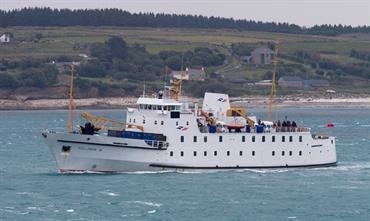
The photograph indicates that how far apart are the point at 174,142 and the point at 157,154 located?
1030 mm

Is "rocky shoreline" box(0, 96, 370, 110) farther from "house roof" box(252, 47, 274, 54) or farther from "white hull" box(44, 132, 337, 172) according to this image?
"white hull" box(44, 132, 337, 172)

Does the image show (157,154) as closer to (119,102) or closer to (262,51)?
(119,102)

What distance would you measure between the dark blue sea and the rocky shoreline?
79.0 m

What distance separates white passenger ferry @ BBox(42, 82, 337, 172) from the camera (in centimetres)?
7025

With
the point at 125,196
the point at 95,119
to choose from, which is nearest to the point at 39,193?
the point at 125,196

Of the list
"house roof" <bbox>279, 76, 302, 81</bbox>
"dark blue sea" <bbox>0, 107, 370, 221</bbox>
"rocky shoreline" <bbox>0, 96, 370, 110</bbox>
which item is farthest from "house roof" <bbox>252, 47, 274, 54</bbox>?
"dark blue sea" <bbox>0, 107, 370, 221</bbox>

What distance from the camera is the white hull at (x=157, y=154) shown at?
7012 cm

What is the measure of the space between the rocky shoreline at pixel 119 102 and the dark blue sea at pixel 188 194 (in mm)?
79023

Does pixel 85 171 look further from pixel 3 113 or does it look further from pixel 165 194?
pixel 3 113

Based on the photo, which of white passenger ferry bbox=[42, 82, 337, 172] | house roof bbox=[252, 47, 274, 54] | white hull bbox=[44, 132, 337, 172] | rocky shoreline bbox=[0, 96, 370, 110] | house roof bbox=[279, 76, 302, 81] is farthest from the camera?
house roof bbox=[252, 47, 274, 54]

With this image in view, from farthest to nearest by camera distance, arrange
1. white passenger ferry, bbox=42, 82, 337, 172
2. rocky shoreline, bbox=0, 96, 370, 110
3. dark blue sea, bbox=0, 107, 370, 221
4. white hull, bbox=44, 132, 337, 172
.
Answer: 1. rocky shoreline, bbox=0, 96, 370, 110
2. white passenger ferry, bbox=42, 82, 337, 172
3. white hull, bbox=44, 132, 337, 172
4. dark blue sea, bbox=0, 107, 370, 221

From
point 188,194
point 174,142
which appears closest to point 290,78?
point 174,142

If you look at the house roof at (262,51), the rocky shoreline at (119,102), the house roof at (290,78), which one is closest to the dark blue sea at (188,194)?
the rocky shoreline at (119,102)

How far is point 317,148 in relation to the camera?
2923 inches
